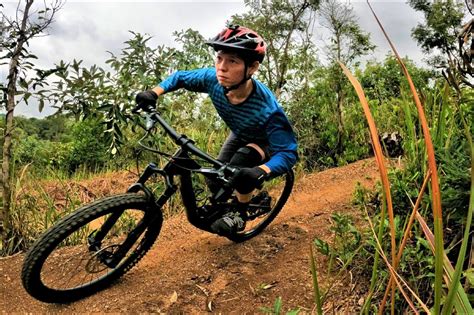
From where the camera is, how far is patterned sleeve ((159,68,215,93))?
369cm

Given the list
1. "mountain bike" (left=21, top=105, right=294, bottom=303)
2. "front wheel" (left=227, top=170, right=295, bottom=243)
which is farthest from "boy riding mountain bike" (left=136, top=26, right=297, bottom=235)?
"front wheel" (left=227, top=170, right=295, bottom=243)

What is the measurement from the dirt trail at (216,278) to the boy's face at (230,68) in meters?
1.50

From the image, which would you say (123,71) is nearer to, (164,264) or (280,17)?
(164,264)

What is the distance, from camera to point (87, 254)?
3.93 m

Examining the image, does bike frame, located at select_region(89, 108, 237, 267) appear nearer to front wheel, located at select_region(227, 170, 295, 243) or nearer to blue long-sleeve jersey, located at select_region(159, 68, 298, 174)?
blue long-sleeve jersey, located at select_region(159, 68, 298, 174)

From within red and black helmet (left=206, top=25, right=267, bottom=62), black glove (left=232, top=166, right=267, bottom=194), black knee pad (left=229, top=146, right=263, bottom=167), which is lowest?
black glove (left=232, top=166, right=267, bottom=194)

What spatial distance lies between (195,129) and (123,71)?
3.14 m

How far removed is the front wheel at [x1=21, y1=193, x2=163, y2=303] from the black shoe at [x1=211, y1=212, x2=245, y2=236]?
0.47m

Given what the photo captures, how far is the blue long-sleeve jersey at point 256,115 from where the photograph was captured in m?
3.43

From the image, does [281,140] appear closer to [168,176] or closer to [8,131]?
[168,176]

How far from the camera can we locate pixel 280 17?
8.88 m

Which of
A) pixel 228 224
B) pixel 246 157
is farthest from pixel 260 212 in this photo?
pixel 246 157

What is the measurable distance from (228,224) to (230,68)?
1.24m

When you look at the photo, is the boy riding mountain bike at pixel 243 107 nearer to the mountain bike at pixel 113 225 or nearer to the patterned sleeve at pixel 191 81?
the patterned sleeve at pixel 191 81
